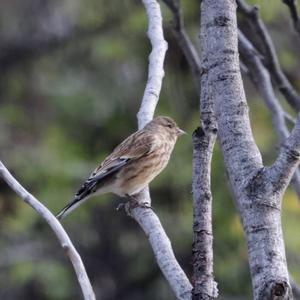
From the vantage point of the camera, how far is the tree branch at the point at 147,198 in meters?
2.70

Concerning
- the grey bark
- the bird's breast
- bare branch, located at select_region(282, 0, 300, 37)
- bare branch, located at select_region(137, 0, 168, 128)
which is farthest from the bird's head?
the grey bark

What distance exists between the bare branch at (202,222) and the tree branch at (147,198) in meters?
0.11

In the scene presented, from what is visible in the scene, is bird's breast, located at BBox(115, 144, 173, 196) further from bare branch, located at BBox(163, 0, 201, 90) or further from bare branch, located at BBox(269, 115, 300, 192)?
bare branch, located at BBox(269, 115, 300, 192)

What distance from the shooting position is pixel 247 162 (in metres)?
2.43

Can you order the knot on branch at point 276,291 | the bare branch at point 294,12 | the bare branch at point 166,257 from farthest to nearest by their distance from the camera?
the bare branch at point 294,12 → the bare branch at point 166,257 → the knot on branch at point 276,291

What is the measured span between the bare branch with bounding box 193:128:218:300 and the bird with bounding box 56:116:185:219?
11.4 feet

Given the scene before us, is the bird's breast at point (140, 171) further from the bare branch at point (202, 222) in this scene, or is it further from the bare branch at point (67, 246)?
the bare branch at point (202, 222)

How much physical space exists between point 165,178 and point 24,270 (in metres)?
1.85

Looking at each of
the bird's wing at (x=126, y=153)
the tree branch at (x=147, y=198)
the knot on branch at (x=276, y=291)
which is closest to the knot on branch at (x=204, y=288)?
the tree branch at (x=147, y=198)

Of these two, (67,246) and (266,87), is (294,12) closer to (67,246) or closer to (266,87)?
(266,87)

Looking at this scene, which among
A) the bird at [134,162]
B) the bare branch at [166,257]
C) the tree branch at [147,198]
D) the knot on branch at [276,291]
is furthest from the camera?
the bird at [134,162]

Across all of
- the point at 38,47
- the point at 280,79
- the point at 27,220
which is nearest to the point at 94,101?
the point at 38,47

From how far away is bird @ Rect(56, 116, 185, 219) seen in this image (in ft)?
20.6

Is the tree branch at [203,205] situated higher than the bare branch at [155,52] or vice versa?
the bare branch at [155,52]
